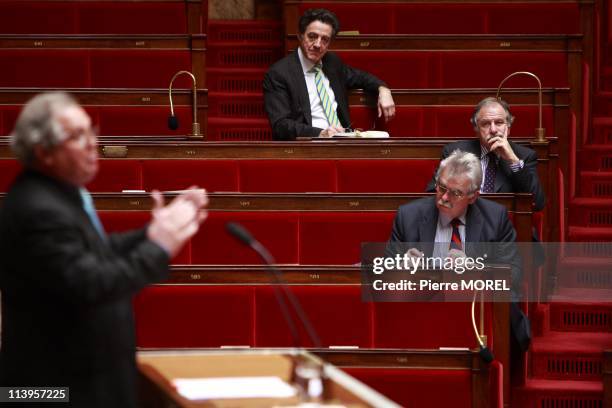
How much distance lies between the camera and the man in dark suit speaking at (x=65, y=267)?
25.3 inches

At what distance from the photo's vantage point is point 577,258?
63.5 inches

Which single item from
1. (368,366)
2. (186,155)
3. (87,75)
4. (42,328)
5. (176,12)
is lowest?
(368,366)

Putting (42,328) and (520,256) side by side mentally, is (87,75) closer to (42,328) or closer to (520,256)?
(520,256)

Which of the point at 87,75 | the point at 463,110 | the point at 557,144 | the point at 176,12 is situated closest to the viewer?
the point at 557,144

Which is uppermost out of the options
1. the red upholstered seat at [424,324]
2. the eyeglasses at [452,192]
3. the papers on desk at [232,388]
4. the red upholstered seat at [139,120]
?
the red upholstered seat at [139,120]

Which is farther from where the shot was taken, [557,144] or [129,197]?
[557,144]

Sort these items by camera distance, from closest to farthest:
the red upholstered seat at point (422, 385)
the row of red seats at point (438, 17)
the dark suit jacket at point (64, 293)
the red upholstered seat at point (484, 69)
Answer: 1. the dark suit jacket at point (64, 293)
2. the red upholstered seat at point (422, 385)
3. the red upholstered seat at point (484, 69)
4. the row of red seats at point (438, 17)

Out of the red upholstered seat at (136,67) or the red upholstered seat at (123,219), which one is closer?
the red upholstered seat at (123,219)

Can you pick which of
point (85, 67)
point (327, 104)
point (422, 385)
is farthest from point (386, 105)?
point (422, 385)

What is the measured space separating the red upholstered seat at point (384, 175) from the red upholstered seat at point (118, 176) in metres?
0.28

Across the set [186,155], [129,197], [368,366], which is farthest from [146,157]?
[368,366]

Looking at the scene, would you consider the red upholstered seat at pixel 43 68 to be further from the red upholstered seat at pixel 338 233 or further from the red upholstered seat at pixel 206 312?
the red upholstered seat at pixel 206 312

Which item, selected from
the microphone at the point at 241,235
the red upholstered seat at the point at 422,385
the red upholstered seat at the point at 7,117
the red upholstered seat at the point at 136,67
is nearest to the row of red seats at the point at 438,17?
the red upholstered seat at the point at 136,67

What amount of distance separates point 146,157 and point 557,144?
0.62 m
